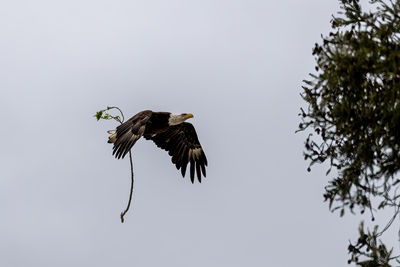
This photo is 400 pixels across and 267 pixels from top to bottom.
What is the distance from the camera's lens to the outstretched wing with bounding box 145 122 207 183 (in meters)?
15.9

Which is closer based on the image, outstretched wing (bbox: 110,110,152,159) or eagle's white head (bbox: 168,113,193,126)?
outstretched wing (bbox: 110,110,152,159)

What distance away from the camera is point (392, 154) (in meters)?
8.48

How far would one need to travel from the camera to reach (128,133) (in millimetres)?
13328

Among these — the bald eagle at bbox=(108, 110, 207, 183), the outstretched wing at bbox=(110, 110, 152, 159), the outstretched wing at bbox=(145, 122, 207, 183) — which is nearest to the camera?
the outstretched wing at bbox=(110, 110, 152, 159)

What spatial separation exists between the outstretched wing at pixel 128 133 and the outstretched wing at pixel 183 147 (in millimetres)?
1849

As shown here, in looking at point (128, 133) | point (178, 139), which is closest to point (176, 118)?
point (178, 139)

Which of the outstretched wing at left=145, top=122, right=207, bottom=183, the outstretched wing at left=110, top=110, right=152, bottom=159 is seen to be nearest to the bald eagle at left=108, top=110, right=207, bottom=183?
the outstretched wing at left=145, top=122, right=207, bottom=183

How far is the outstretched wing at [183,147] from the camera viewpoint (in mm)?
15859

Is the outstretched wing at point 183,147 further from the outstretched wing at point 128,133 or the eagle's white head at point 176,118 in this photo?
the outstretched wing at point 128,133

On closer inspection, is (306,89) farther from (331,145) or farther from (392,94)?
(392,94)

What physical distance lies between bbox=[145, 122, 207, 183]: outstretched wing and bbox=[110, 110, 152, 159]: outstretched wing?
185 cm

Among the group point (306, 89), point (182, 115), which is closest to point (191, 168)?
point (182, 115)

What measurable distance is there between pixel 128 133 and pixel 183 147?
2.90 m

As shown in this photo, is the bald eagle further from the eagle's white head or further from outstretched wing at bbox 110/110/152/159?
outstretched wing at bbox 110/110/152/159
